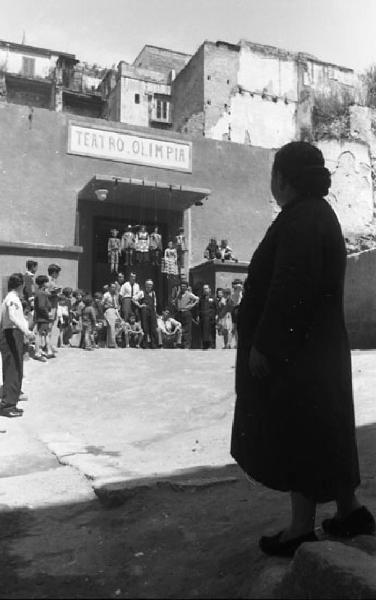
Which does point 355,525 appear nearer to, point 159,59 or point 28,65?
point 159,59

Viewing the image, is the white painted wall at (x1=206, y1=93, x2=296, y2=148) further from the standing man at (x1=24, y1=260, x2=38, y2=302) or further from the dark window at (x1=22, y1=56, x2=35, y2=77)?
the standing man at (x1=24, y1=260, x2=38, y2=302)

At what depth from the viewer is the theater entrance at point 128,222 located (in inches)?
623

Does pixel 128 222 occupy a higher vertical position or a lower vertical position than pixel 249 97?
lower

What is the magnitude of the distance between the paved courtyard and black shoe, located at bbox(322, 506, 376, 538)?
33cm

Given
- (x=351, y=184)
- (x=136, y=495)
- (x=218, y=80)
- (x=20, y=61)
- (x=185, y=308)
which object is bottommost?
(x=136, y=495)

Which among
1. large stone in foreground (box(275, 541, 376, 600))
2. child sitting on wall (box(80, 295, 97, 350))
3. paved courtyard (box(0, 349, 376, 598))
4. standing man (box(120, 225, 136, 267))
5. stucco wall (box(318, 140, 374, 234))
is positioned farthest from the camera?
stucco wall (box(318, 140, 374, 234))

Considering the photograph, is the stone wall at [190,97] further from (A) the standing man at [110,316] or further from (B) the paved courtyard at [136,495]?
(B) the paved courtyard at [136,495]

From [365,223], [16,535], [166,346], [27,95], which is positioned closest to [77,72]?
[27,95]

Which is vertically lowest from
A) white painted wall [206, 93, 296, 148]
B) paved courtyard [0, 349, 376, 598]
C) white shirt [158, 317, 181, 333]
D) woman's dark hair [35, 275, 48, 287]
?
paved courtyard [0, 349, 376, 598]

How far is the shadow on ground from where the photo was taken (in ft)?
7.50

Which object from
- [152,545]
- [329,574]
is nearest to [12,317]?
[152,545]

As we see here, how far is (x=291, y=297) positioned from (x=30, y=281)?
9138 mm

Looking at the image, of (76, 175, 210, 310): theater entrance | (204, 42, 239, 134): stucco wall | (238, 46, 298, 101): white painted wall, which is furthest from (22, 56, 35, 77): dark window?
(76, 175, 210, 310): theater entrance

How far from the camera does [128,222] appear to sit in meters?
16.9
